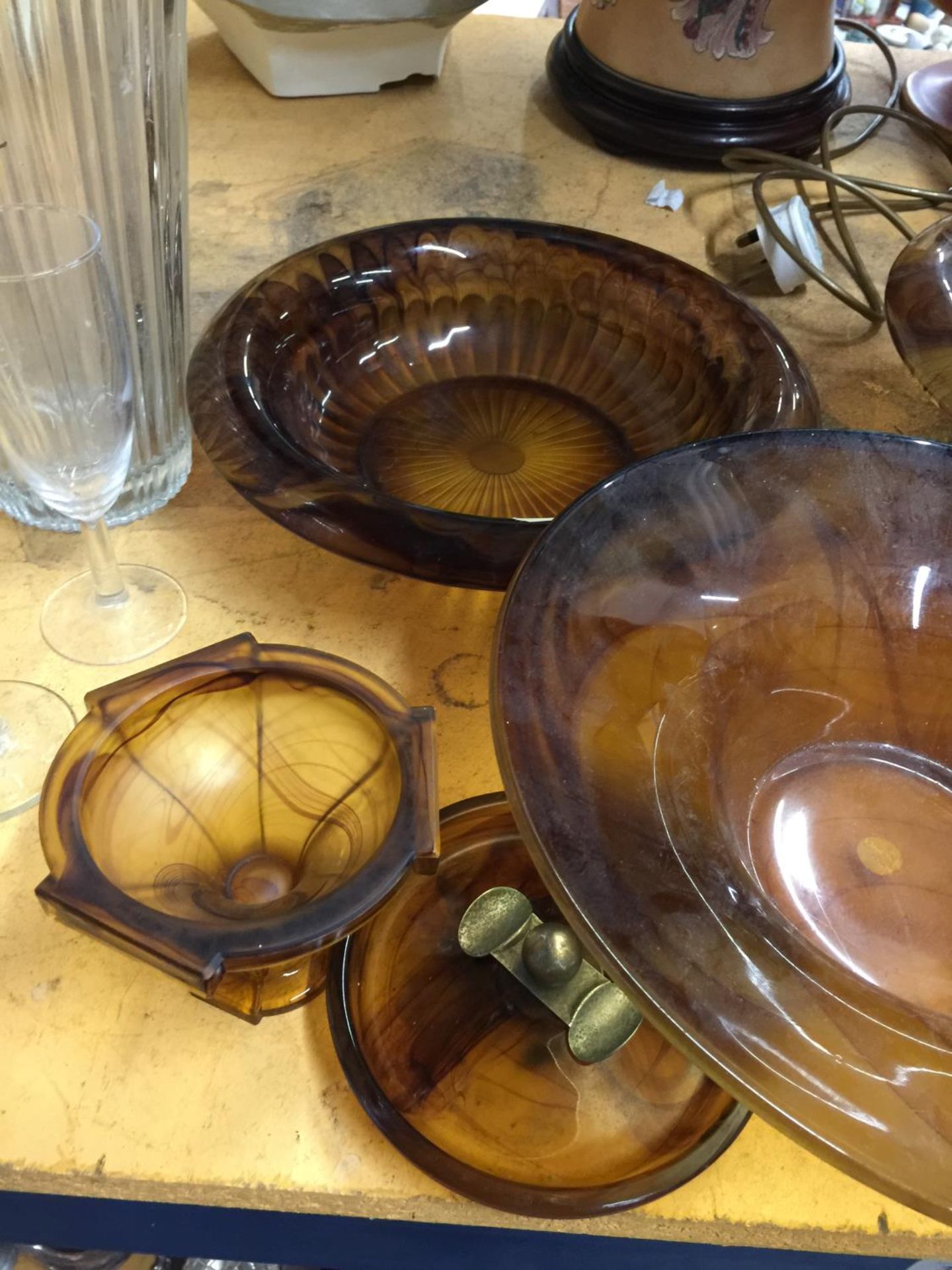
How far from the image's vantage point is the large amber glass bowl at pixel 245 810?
1.05 ft

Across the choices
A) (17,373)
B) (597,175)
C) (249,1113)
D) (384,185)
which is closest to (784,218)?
(597,175)

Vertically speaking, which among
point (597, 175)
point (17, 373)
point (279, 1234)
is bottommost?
point (279, 1234)

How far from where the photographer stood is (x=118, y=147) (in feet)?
1.49

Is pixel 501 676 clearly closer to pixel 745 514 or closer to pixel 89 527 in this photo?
pixel 745 514

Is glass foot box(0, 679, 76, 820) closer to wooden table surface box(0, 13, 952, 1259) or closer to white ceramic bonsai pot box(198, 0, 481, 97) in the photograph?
wooden table surface box(0, 13, 952, 1259)

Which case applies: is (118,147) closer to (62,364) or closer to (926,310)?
(62,364)

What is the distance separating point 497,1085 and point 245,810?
5.2 inches

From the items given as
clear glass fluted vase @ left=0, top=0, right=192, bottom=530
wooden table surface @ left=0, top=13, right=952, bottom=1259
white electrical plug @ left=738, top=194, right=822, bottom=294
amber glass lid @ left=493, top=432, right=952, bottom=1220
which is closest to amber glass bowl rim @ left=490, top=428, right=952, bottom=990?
amber glass lid @ left=493, top=432, right=952, bottom=1220

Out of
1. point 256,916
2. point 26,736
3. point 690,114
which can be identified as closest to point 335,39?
point 690,114

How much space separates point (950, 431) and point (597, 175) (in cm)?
36

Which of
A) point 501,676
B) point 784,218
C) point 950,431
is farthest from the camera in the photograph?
point 784,218

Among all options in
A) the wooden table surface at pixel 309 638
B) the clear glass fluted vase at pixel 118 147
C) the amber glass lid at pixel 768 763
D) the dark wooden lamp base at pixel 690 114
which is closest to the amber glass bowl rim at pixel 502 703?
the amber glass lid at pixel 768 763

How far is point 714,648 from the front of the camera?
399 mm

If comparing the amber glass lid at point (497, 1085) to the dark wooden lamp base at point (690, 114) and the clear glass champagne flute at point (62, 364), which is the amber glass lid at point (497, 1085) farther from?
the dark wooden lamp base at point (690, 114)
